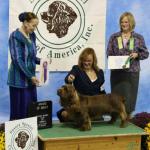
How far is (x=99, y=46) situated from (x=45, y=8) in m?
0.68

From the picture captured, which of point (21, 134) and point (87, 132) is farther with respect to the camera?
point (87, 132)

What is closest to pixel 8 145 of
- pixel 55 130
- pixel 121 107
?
pixel 55 130

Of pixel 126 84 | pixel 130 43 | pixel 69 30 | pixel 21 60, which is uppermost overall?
pixel 69 30

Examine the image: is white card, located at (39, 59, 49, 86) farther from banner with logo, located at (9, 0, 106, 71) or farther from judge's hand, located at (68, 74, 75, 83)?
banner with logo, located at (9, 0, 106, 71)

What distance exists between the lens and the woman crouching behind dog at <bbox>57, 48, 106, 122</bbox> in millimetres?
4039

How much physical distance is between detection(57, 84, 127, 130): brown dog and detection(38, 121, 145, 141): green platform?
7 cm

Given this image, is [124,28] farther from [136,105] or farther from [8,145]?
[8,145]

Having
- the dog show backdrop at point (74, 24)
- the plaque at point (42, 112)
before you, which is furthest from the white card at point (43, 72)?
the dog show backdrop at point (74, 24)

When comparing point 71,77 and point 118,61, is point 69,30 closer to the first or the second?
point 118,61

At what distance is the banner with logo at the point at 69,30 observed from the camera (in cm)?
470

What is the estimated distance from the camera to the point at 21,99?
14.0 ft

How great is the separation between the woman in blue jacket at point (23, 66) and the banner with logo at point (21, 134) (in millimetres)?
698

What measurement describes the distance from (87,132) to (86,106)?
0.21 m

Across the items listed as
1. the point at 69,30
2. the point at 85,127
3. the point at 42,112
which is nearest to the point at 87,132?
the point at 85,127
